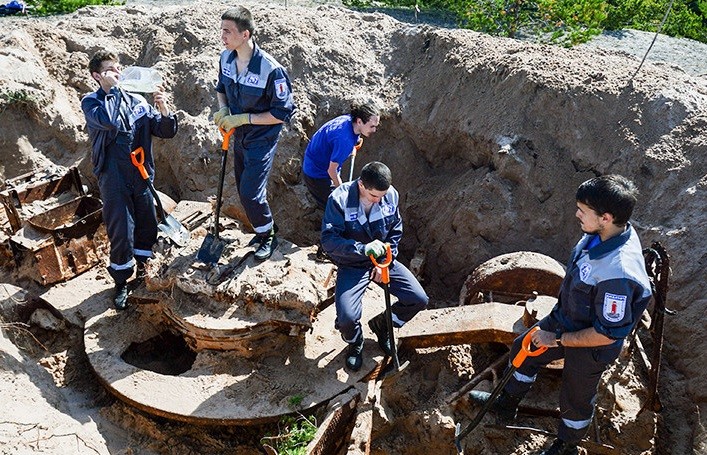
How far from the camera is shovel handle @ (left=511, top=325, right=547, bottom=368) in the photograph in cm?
373

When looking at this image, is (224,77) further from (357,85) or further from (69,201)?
(357,85)

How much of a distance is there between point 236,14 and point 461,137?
3.06 m

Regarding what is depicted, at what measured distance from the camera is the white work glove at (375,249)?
3994mm

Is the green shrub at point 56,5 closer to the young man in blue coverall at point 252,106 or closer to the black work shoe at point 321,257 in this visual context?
the young man in blue coverall at point 252,106

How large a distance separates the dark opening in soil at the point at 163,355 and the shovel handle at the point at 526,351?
2654 millimetres

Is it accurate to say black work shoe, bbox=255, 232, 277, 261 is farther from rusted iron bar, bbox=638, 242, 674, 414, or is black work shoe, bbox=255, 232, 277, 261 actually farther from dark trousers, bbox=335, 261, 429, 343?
rusted iron bar, bbox=638, 242, 674, 414

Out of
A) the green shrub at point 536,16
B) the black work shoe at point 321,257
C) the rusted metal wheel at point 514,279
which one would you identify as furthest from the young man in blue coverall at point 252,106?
the green shrub at point 536,16

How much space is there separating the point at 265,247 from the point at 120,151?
4.58 ft

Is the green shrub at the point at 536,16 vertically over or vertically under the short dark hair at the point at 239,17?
under

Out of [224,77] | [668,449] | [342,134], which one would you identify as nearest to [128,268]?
[224,77]

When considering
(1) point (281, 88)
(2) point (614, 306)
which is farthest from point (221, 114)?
(2) point (614, 306)

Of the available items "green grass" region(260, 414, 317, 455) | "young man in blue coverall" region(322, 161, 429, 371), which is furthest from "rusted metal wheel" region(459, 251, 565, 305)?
"green grass" region(260, 414, 317, 455)

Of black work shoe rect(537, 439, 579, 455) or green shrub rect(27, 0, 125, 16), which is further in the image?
green shrub rect(27, 0, 125, 16)

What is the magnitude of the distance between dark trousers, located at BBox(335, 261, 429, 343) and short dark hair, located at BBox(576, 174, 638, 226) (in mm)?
1579
